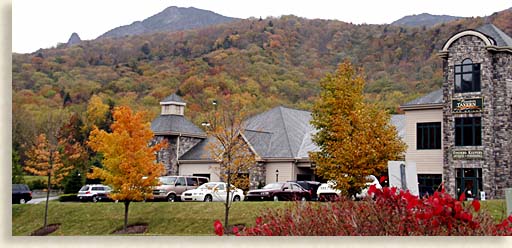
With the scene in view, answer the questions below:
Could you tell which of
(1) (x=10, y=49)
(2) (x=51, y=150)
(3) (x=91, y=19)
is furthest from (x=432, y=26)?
A: (1) (x=10, y=49)

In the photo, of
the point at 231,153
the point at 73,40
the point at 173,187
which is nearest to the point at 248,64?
the point at 73,40

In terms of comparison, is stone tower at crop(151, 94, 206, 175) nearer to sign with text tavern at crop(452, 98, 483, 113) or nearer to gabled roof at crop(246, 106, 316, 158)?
gabled roof at crop(246, 106, 316, 158)

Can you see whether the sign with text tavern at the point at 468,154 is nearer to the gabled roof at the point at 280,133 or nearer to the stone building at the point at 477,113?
the stone building at the point at 477,113

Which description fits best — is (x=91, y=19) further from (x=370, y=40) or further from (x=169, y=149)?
(x=370, y=40)

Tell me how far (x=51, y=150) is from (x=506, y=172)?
1604 cm

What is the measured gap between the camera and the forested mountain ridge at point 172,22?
29.7 metres

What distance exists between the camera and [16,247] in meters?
10.4

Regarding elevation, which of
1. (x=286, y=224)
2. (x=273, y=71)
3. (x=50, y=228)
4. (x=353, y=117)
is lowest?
(x=50, y=228)

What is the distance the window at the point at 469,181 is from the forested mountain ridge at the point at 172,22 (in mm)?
14988

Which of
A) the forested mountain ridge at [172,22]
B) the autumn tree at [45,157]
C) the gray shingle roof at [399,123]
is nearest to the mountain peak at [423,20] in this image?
the gray shingle roof at [399,123]

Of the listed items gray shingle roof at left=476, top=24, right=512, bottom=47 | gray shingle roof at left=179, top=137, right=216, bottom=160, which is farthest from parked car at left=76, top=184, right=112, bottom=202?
gray shingle roof at left=476, top=24, right=512, bottom=47

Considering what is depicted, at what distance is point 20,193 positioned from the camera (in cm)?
2580

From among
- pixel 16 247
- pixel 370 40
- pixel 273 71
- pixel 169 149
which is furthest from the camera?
pixel 370 40

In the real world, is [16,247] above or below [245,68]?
below
